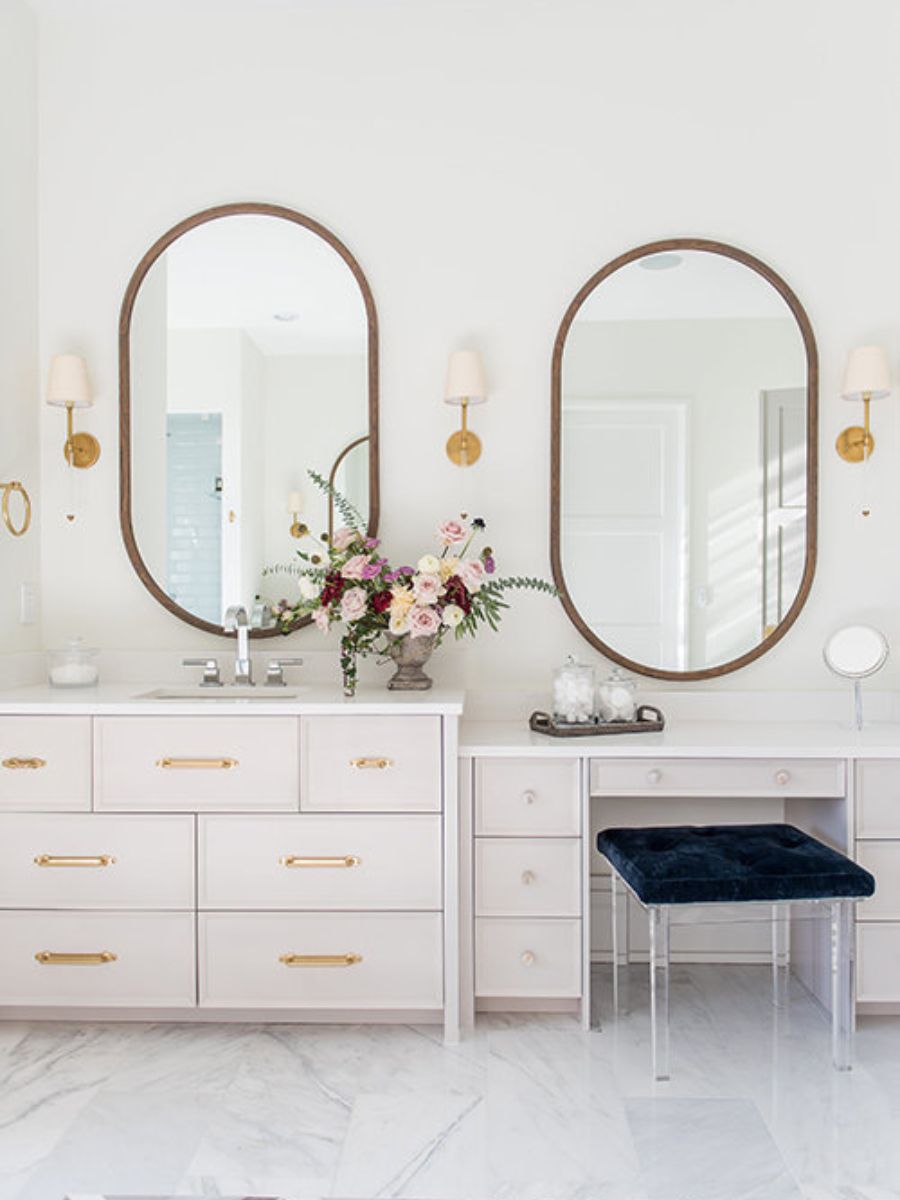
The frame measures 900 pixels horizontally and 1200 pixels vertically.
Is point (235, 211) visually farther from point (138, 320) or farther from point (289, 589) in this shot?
point (289, 589)

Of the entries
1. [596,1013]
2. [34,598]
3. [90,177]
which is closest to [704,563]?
[596,1013]

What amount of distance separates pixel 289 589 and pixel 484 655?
580 millimetres

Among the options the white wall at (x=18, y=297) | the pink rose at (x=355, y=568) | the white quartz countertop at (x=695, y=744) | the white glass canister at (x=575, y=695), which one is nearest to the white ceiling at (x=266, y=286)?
the white wall at (x=18, y=297)

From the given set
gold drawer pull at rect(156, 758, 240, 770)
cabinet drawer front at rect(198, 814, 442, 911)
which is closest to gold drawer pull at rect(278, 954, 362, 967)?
cabinet drawer front at rect(198, 814, 442, 911)

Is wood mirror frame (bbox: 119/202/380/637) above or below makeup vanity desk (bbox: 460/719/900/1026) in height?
above

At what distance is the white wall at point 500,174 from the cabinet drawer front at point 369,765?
51cm

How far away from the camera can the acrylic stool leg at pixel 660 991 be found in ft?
6.62

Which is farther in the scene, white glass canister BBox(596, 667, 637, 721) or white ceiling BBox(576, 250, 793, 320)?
white ceiling BBox(576, 250, 793, 320)

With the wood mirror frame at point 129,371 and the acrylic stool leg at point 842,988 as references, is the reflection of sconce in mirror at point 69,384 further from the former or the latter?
the acrylic stool leg at point 842,988

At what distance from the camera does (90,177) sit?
8.95 feet

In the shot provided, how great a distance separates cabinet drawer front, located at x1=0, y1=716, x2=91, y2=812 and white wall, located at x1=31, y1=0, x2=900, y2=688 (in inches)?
21.8

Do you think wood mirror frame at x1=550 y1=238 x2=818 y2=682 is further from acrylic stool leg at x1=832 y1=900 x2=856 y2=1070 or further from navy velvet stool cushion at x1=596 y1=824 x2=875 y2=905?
acrylic stool leg at x1=832 y1=900 x2=856 y2=1070

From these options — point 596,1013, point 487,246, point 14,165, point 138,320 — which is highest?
point 14,165

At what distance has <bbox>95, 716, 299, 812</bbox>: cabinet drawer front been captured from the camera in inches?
87.4
